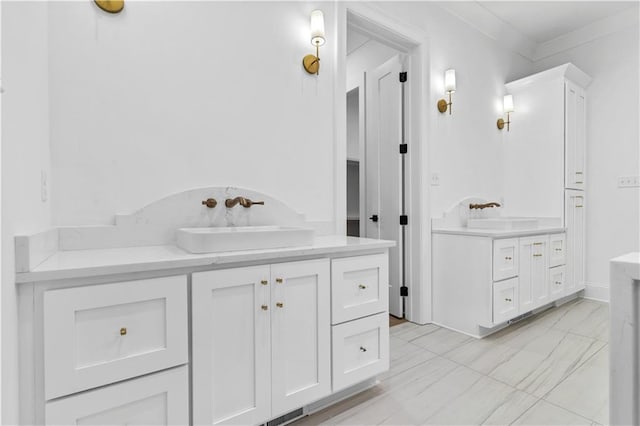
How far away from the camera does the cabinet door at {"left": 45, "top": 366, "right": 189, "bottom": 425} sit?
0.92m

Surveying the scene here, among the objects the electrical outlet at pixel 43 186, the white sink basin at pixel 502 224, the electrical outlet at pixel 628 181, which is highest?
the electrical outlet at pixel 628 181

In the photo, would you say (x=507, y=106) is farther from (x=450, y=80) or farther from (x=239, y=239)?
(x=239, y=239)

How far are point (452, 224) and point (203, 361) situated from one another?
7.76ft

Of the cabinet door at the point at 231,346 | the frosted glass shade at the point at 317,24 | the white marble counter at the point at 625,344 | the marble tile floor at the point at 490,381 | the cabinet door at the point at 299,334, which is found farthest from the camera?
the frosted glass shade at the point at 317,24

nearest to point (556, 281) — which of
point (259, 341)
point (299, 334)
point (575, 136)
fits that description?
point (575, 136)

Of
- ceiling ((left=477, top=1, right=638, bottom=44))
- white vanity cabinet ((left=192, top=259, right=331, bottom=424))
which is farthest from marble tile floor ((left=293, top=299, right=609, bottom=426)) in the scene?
ceiling ((left=477, top=1, right=638, bottom=44))

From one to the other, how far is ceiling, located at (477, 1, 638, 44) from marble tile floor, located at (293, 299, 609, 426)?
2.87m

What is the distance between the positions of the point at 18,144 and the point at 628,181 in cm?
440

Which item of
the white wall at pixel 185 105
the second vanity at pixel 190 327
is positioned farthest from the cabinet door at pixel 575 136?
the second vanity at pixel 190 327

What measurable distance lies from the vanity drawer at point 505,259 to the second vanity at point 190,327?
115 cm

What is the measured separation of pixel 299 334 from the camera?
136cm

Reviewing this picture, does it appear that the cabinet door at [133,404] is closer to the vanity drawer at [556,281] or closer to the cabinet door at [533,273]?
the cabinet door at [533,273]

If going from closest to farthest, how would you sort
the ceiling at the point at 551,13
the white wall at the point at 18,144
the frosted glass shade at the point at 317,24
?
the white wall at the point at 18,144, the frosted glass shade at the point at 317,24, the ceiling at the point at 551,13

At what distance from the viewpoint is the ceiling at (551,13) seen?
116 inches
